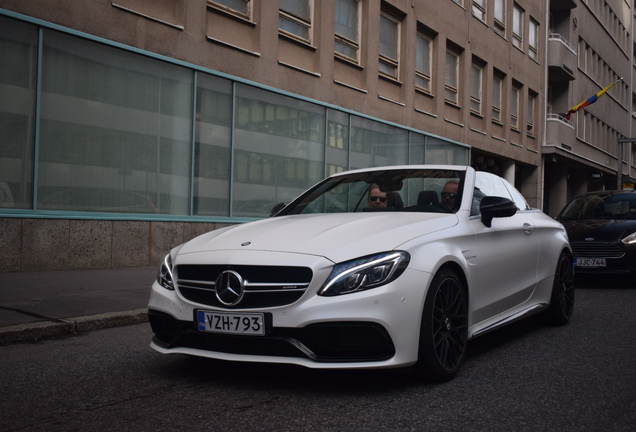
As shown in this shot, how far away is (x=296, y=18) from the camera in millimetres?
17516

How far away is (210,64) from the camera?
48.7 feet

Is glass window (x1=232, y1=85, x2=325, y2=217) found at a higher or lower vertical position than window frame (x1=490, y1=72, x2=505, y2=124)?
lower

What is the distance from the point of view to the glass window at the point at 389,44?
21406mm

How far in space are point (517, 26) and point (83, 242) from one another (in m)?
25.3

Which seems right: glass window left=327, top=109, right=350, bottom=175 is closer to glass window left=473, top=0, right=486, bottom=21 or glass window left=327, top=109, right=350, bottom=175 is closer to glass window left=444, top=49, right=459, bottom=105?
glass window left=444, top=49, right=459, bottom=105

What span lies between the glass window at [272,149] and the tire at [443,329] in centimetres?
1081

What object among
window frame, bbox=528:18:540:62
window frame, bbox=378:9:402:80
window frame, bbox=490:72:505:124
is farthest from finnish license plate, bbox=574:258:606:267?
window frame, bbox=528:18:540:62

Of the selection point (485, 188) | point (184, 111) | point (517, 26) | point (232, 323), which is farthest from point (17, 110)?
point (517, 26)

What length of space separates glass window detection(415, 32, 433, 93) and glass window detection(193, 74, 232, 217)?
9.67m

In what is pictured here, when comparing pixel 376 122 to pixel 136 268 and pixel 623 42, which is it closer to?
pixel 136 268

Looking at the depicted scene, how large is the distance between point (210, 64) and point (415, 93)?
9.57 m

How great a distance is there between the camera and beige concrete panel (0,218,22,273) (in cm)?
1079

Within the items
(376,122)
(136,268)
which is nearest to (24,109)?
(136,268)

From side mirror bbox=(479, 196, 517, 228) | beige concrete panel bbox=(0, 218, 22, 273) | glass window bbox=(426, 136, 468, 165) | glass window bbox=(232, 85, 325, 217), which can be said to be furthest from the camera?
glass window bbox=(426, 136, 468, 165)
